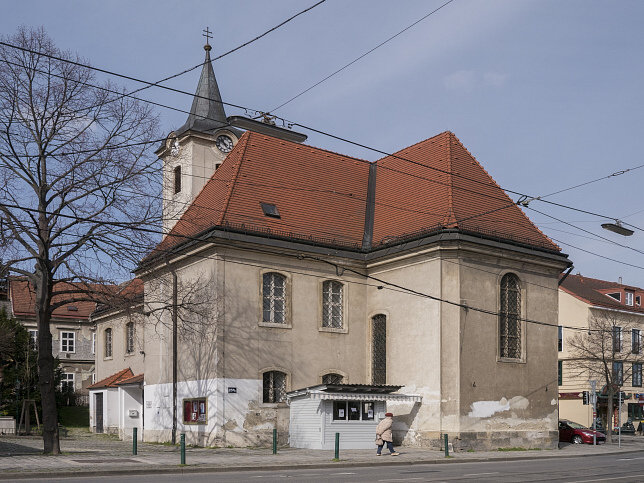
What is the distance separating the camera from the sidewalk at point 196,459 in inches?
680

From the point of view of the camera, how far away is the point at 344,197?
32.4 meters

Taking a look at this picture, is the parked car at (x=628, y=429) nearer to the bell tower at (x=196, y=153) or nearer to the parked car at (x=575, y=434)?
the parked car at (x=575, y=434)

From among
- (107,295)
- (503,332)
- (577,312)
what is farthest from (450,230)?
(577,312)

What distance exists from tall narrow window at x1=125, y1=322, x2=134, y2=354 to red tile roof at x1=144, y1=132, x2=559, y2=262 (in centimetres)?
1002

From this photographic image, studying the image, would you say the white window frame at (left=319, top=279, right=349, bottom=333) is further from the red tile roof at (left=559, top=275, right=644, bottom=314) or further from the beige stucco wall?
the red tile roof at (left=559, top=275, right=644, bottom=314)

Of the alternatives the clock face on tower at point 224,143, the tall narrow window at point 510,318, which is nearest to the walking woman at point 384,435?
the tall narrow window at point 510,318

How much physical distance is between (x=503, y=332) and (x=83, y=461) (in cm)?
1659

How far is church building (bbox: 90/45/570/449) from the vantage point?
26844mm

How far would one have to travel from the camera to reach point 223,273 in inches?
1063

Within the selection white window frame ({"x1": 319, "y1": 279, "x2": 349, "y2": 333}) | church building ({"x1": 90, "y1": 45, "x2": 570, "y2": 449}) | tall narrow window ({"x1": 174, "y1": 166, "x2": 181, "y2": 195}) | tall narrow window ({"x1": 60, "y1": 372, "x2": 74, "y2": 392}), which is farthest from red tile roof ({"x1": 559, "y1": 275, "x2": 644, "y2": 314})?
tall narrow window ({"x1": 60, "y1": 372, "x2": 74, "y2": 392})

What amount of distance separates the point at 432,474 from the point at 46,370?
36.8ft

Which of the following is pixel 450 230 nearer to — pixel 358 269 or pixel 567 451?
pixel 358 269

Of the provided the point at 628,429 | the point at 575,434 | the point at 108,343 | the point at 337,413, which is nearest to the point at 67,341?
the point at 108,343

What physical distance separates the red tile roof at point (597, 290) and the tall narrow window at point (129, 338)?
99.8 feet
